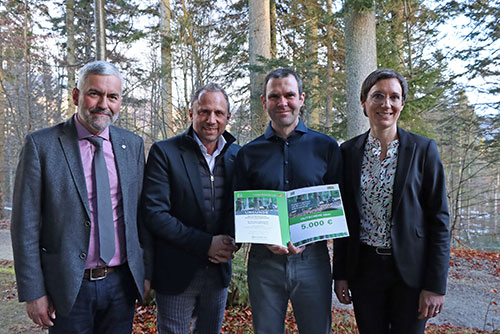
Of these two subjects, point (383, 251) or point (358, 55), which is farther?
point (358, 55)

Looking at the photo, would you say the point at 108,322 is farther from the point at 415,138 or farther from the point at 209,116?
the point at 415,138

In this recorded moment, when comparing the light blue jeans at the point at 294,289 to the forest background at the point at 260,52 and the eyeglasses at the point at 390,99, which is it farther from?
the forest background at the point at 260,52

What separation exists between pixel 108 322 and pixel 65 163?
1.17m

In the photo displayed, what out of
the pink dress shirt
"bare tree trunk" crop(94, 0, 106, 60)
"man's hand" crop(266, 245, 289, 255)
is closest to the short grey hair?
the pink dress shirt

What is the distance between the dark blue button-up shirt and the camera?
2551 mm

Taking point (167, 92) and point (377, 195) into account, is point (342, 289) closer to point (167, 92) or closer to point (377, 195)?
point (377, 195)

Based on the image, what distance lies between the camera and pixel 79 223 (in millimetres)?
2232

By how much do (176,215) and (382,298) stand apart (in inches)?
66.1

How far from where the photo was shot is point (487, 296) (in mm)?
8219

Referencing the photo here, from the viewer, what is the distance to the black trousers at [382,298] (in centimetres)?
235

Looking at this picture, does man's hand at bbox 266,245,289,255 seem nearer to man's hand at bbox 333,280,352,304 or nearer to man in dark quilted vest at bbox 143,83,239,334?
man in dark quilted vest at bbox 143,83,239,334

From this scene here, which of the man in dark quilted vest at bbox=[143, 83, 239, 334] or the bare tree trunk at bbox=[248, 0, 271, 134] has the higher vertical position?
the bare tree trunk at bbox=[248, 0, 271, 134]

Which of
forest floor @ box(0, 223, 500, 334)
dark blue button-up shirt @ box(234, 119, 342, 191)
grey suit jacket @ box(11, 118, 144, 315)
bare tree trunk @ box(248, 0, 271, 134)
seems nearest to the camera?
grey suit jacket @ box(11, 118, 144, 315)

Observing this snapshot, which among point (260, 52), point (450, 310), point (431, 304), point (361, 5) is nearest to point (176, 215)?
point (431, 304)
